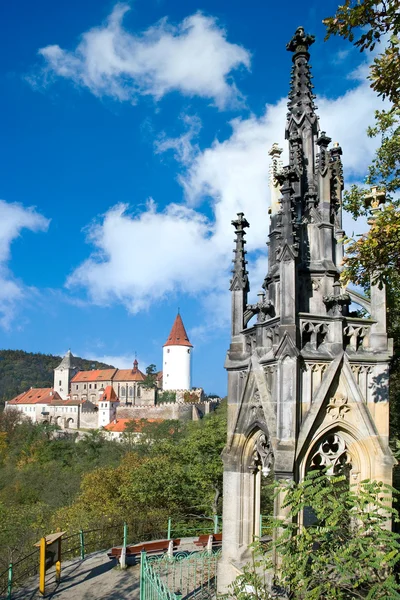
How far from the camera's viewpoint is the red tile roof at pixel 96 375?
121688mm

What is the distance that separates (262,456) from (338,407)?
1232 mm

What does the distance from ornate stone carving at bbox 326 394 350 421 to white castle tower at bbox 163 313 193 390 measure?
97275mm

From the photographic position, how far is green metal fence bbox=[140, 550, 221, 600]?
753cm

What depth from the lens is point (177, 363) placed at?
103750 millimetres

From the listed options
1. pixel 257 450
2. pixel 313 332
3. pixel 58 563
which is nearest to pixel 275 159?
pixel 313 332

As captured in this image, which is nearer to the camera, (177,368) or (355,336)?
(355,336)

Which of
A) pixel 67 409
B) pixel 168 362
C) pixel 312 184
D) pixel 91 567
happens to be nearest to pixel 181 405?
pixel 168 362

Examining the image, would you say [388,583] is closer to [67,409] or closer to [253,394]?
[253,394]

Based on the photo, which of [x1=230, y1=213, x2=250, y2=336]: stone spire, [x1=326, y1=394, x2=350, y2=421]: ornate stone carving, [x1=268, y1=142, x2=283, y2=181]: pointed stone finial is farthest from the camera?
[x1=268, y1=142, x2=283, y2=181]: pointed stone finial

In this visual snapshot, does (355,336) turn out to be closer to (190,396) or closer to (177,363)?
(190,396)

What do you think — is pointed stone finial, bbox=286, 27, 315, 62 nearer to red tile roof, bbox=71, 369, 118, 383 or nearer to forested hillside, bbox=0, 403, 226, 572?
forested hillside, bbox=0, 403, 226, 572

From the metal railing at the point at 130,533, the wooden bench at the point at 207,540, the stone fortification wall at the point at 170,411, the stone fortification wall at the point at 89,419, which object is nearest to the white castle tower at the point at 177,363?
the stone fortification wall at the point at 170,411

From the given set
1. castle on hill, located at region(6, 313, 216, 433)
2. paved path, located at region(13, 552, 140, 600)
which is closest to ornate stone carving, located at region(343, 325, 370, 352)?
paved path, located at region(13, 552, 140, 600)

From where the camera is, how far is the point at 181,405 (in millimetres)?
92750
